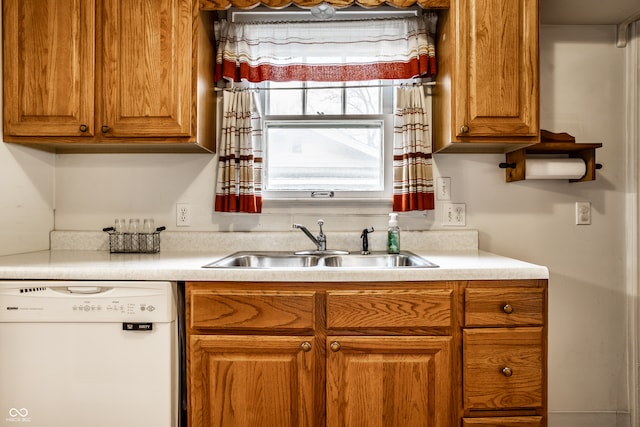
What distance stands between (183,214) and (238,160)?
0.41m

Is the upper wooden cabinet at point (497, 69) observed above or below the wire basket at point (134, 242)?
above

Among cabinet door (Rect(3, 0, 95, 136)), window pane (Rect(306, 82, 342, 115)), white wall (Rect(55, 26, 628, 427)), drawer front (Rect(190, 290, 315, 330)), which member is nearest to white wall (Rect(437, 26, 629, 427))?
white wall (Rect(55, 26, 628, 427))

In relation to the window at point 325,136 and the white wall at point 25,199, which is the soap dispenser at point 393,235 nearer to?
the window at point 325,136

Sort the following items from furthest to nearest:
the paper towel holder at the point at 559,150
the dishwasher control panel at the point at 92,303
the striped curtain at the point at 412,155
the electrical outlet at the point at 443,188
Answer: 1. the electrical outlet at the point at 443,188
2. the striped curtain at the point at 412,155
3. the paper towel holder at the point at 559,150
4. the dishwasher control panel at the point at 92,303

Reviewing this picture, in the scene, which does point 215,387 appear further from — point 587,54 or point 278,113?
point 587,54

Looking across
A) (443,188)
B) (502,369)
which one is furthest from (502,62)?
(502,369)

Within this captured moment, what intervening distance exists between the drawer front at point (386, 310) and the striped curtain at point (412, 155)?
0.66 metres

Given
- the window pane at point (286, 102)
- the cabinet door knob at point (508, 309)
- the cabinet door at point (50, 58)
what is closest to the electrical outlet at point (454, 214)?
the cabinet door knob at point (508, 309)

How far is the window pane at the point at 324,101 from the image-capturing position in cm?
219

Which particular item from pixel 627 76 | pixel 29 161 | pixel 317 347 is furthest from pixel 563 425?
pixel 29 161

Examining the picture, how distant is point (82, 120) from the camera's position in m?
1.78

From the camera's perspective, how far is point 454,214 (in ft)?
6.97

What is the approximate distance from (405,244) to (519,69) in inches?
36.9

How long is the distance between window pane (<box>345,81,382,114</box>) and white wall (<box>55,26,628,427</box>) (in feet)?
1.43
